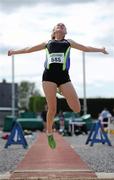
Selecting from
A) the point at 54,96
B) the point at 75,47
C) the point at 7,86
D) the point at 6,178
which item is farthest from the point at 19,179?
the point at 7,86

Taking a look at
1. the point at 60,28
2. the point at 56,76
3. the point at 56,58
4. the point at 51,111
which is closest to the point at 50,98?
the point at 51,111

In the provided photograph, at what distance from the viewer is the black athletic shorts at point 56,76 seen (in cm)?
880

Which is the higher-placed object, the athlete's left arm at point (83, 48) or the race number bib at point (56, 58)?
the athlete's left arm at point (83, 48)

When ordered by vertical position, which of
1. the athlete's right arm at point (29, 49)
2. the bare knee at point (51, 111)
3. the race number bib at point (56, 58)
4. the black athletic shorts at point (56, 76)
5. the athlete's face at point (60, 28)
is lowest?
the bare knee at point (51, 111)

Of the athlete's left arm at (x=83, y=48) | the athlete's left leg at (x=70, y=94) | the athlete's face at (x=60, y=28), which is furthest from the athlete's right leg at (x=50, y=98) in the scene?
the athlete's face at (x=60, y=28)

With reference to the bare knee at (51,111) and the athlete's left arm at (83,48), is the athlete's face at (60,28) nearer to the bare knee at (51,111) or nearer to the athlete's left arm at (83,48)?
the athlete's left arm at (83,48)

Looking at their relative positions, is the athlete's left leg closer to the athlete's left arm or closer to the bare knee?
the bare knee

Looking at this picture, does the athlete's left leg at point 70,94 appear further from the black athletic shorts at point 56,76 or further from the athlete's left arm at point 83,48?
the athlete's left arm at point 83,48

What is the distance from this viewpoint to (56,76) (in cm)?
882

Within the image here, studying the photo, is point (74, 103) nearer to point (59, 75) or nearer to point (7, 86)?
point (59, 75)

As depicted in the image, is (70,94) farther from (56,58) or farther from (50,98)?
(56,58)

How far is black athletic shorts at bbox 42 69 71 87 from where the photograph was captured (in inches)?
347

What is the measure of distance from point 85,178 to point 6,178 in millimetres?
1072

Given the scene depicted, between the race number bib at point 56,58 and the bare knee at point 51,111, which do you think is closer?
the race number bib at point 56,58
